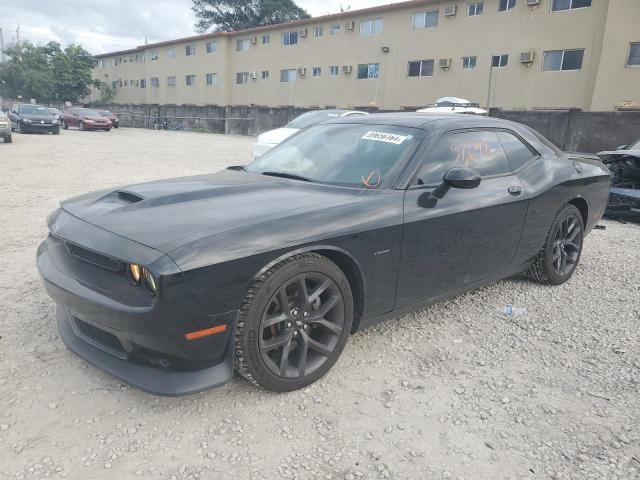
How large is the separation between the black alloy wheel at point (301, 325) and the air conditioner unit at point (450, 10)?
1095 inches

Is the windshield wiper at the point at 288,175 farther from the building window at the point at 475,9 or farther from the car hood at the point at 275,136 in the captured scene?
the building window at the point at 475,9

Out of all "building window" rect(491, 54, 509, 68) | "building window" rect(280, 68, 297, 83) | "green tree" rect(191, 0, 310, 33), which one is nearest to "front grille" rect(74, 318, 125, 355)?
"building window" rect(491, 54, 509, 68)

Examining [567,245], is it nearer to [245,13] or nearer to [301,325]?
[301,325]

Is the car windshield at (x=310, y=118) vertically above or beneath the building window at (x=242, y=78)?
beneath

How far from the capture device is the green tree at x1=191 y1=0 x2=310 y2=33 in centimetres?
5206

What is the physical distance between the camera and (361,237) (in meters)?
2.76

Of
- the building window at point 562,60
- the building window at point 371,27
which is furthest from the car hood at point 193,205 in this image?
the building window at point 371,27

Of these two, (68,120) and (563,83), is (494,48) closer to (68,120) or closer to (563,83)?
(563,83)

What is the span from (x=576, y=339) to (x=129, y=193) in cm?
315

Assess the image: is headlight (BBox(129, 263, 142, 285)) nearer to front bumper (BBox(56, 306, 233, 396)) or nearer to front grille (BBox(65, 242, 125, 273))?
front grille (BBox(65, 242, 125, 273))

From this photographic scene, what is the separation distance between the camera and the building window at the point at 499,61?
82.1 feet

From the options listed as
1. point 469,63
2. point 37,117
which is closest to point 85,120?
point 37,117

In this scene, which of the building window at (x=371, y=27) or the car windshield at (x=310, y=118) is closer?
the car windshield at (x=310, y=118)

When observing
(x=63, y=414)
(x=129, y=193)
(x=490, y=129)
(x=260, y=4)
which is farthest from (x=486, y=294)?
(x=260, y=4)
